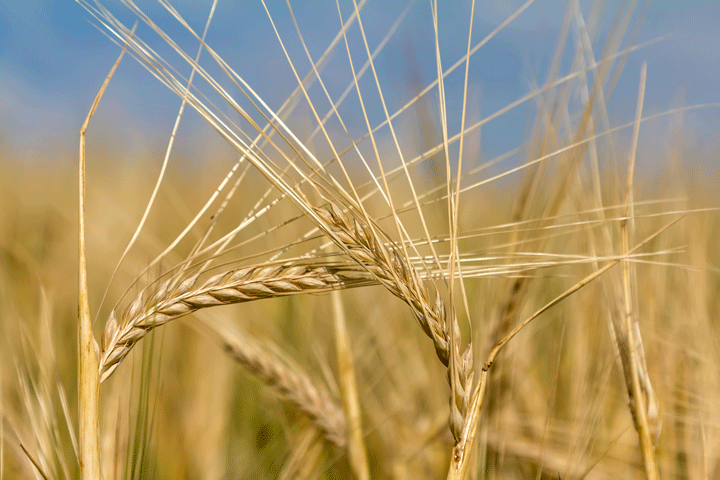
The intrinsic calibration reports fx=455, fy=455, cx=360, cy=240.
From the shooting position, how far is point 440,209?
55 centimetres

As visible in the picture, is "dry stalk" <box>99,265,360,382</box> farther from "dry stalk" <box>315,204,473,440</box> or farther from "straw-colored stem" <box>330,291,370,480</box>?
"straw-colored stem" <box>330,291,370,480</box>

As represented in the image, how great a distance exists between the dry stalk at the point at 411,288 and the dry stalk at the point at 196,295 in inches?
1.3

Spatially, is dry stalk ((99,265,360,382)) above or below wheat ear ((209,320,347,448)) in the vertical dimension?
above

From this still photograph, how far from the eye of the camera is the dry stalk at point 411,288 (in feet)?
1.06

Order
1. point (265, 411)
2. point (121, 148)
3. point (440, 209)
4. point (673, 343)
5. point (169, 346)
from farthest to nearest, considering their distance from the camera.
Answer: point (121, 148)
point (169, 346)
point (265, 411)
point (673, 343)
point (440, 209)

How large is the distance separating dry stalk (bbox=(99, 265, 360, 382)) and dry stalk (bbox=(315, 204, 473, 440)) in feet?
0.11

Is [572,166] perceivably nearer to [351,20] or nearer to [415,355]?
[351,20]

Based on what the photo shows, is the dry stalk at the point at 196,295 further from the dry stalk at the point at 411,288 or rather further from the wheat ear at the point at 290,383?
the wheat ear at the point at 290,383

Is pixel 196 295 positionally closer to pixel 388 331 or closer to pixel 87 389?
pixel 87 389

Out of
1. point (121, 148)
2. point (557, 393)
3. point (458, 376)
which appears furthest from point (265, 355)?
point (121, 148)

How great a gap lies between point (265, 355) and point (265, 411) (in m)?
0.24

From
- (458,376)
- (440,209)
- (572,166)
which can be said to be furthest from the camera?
(440,209)

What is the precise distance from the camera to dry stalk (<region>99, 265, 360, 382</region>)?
0.35m

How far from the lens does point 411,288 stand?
34cm
